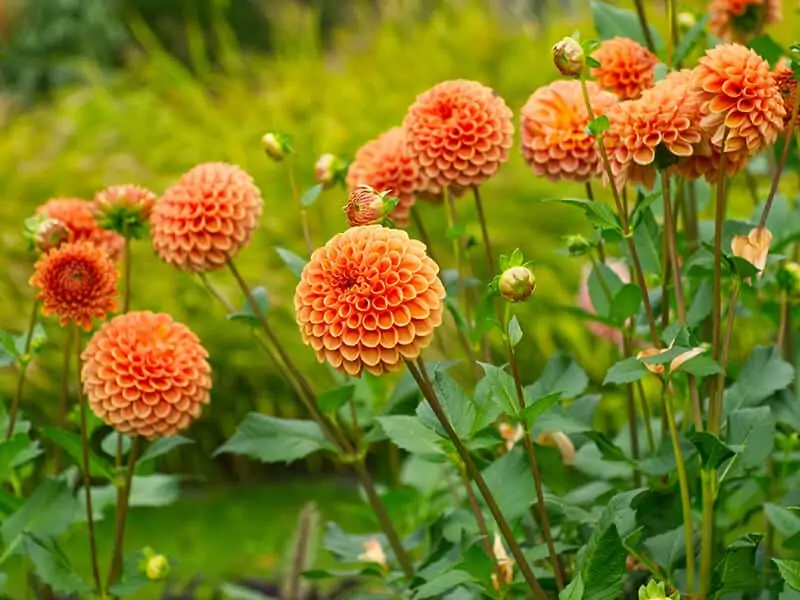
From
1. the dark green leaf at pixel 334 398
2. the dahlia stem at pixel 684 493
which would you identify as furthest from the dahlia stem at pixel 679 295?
the dark green leaf at pixel 334 398

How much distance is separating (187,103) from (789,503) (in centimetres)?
256

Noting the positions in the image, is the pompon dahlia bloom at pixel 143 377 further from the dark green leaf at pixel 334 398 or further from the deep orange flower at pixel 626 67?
the deep orange flower at pixel 626 67

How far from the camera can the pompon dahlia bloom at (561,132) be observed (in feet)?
3.34

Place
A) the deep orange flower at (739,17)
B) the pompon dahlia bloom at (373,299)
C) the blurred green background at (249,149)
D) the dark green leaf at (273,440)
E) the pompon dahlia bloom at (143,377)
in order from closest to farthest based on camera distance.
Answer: the pompon dahlia bloom at (373,299), the pompon dahlia bloom at (143,377), the dark green leaf at (273,440), the deep orange flower at (739,17), the blurred green background at (249,149)

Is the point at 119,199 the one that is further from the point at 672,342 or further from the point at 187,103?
the point at 187,103

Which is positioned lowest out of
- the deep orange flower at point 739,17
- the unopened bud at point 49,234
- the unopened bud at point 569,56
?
the unopened bud at point 49,234

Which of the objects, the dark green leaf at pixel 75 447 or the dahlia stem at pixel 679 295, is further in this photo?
the dark green leaf at pixel 75 447

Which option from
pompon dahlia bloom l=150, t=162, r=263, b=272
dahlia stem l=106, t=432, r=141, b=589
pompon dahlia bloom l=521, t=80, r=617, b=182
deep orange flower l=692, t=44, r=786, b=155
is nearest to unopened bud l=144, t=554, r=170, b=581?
dahlia stem l=106, t=432, r=141, b=589

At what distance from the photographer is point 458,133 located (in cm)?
102

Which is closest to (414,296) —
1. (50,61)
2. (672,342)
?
(672,342)

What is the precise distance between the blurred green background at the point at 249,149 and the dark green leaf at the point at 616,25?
211 millimetres

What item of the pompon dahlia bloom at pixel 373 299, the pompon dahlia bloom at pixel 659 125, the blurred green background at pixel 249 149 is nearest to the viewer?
the pompon dahlia bloom at pixel 373 299

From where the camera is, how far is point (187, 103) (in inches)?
133

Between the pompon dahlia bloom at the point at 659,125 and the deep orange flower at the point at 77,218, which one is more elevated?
the pompon dahlia bloom at the point at 659,125
